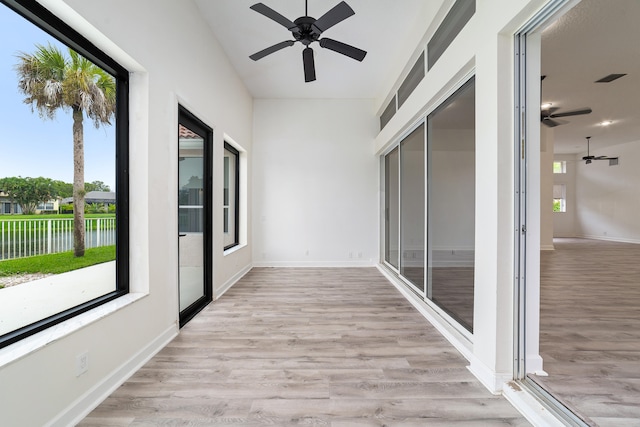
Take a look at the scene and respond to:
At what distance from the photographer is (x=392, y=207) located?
5.15 metres

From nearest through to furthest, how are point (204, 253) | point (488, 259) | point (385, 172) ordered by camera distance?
point (488, 259) < point (204, 253) < point (385, 172)

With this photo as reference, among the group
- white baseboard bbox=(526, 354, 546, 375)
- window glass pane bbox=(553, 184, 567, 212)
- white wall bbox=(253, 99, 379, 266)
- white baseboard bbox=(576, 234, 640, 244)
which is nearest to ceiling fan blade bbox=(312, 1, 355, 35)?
white baseboard bbox=(526, 354, 546, 375)

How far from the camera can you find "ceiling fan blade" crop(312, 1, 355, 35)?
2.38 meters

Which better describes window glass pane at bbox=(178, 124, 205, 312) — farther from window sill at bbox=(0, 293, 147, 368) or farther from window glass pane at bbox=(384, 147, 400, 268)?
window glass pane at bbox=(384, 147, 400, 268)

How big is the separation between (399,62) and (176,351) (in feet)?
14.4

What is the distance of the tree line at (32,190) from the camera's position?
146 centimetres

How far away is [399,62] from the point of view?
4.12 metres

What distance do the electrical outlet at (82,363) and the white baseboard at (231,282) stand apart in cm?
205

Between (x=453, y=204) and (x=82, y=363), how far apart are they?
3.04 meters

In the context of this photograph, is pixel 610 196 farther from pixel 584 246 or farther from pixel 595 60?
pixel 595 60

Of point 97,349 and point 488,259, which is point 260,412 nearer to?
point 97,349

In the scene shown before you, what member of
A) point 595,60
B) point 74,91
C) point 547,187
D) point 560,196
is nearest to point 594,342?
point 595,60

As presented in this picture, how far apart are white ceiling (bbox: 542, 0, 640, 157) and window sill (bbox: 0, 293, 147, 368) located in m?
4.80

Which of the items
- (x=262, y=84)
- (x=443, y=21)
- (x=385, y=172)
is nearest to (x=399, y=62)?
(x=443, y=21)
